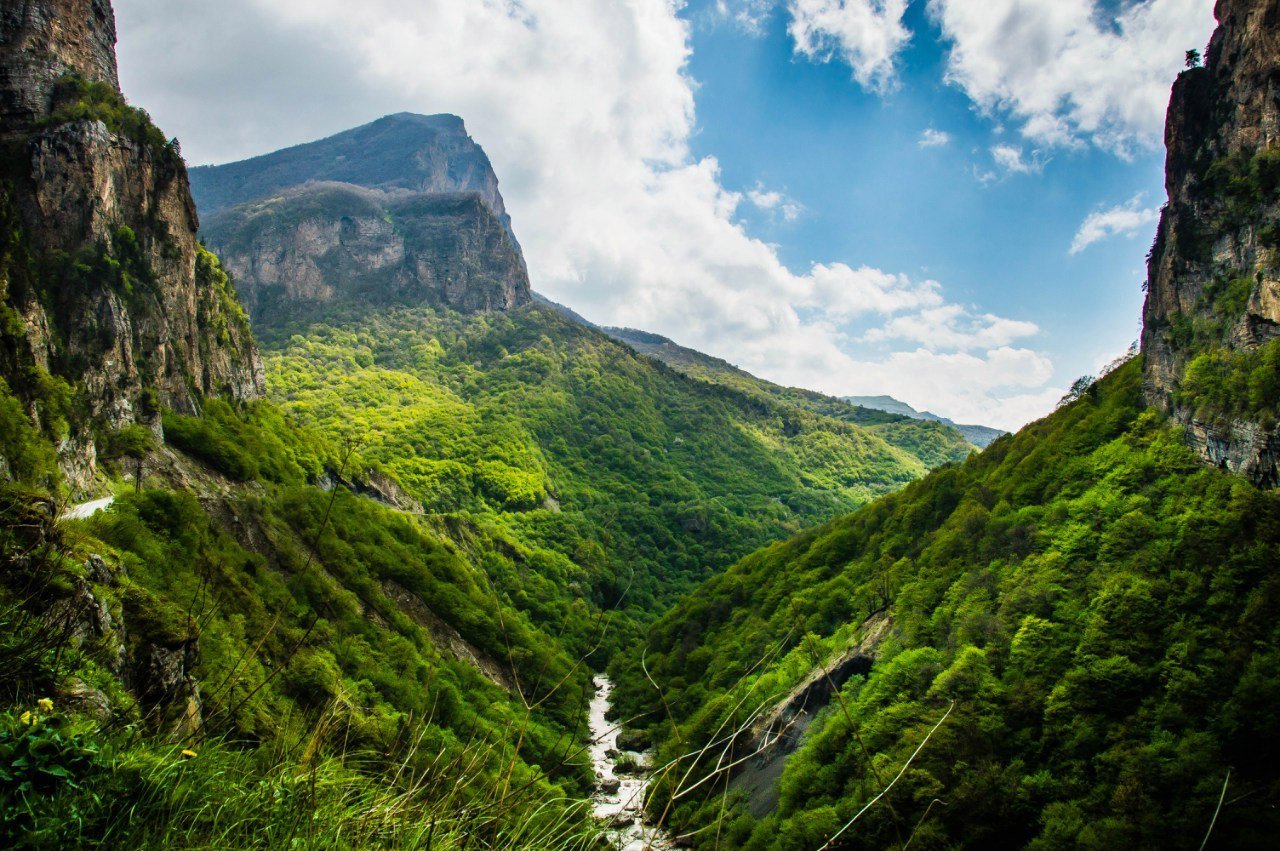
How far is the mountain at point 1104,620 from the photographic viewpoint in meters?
24.3

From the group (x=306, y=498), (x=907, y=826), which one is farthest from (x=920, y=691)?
(x=306, y=498)

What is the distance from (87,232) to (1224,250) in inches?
2581

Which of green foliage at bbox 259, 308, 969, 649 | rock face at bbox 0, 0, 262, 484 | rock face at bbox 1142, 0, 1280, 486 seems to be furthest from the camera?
green foliage at bbox 259, 308, 969, 649

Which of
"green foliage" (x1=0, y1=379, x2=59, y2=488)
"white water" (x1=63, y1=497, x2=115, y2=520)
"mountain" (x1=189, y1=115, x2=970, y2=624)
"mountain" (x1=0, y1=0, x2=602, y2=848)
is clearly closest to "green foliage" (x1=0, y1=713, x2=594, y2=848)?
"mountain" (x1=0, y1=0, x2=602, y2=848)

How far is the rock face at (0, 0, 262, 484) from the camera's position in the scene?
29953 mm

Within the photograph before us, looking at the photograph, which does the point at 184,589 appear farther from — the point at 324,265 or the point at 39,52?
the point at 324,265

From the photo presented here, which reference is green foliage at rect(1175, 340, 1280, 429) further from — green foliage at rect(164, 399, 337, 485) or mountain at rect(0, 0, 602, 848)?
green foliage at rect(164, 399, 337, 485)

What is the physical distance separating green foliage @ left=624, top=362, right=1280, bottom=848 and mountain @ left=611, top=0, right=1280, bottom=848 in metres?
0.11

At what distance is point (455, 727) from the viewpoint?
32.5m

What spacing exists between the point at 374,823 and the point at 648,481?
122 metres

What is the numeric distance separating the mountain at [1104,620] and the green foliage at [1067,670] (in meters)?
0.11

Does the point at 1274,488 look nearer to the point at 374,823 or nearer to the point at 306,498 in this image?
the point at 374,823

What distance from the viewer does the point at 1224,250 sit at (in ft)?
130

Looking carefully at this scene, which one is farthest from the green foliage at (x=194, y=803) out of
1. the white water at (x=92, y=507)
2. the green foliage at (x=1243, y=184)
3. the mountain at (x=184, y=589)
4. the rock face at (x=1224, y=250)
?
the green foliage at (x=1243, y=184)
